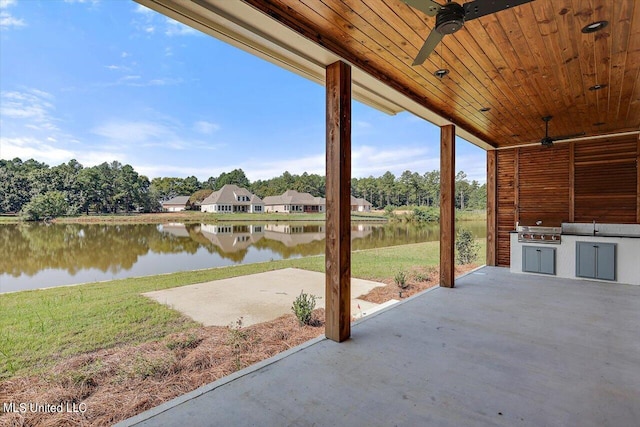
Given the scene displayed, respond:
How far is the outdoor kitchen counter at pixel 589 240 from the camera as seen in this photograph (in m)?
4.76

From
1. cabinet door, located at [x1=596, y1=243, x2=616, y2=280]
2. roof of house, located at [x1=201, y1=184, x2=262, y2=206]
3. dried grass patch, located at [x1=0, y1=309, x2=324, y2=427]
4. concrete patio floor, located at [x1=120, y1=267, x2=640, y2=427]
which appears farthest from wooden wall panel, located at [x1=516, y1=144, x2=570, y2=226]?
roof of house, located at [x1=201, y1=184, x2=262, y2=206]

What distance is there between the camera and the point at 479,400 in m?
1.80

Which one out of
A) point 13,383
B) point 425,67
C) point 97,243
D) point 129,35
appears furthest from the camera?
point 129,35

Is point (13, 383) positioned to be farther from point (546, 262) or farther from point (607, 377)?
point (546, 262)

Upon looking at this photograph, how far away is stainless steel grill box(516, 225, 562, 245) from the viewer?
533cm

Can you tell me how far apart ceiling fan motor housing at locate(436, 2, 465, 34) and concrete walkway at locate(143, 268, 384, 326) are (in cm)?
374

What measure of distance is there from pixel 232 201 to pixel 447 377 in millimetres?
18198

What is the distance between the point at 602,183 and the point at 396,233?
13.5 metres

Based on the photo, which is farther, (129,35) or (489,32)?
(129,35)

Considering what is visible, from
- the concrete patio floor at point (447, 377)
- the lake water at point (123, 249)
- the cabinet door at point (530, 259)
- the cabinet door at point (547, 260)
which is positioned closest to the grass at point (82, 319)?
the lake water at point (123, 249)

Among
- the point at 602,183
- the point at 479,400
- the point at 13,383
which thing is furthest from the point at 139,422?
the point at 602,183

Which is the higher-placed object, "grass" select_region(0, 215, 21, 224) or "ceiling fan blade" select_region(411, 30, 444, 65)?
"ceiling fan blade" select_region(411, 30, 444, 65)

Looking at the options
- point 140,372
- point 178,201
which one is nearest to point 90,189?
point 178,201

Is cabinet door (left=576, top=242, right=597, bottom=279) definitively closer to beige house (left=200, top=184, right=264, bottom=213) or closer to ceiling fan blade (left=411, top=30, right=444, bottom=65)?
Result: ceiling fan blade (left=411, top=30, right=444, bottom=65)
